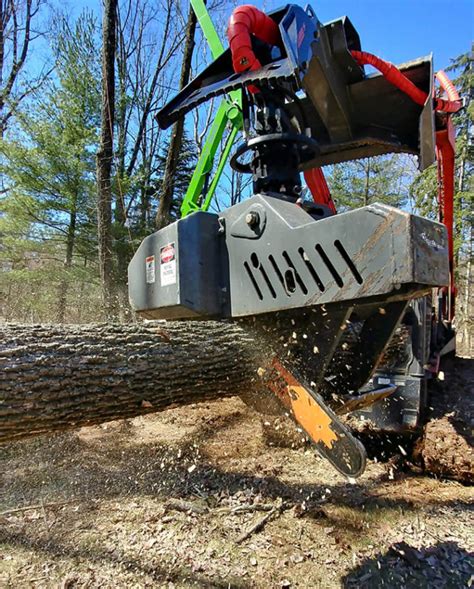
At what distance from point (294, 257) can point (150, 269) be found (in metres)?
0.69

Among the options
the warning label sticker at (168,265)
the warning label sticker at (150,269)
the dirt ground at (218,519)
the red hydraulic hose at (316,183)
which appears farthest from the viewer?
the red hydraulic hose at (316,183)

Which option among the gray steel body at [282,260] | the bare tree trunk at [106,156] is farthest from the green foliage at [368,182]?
the gray steel body at [282,260]

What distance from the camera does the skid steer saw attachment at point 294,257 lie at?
3.86ft

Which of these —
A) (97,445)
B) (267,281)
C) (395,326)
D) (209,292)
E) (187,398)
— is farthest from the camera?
(97,445)

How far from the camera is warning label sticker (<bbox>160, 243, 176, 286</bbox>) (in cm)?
159

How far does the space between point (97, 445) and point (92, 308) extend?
290 inches

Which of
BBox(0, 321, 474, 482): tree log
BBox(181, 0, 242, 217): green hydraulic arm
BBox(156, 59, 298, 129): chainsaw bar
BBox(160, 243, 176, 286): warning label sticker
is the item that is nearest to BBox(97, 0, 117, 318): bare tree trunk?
BBox(181, 0, 242, 217): green hydraulic arm

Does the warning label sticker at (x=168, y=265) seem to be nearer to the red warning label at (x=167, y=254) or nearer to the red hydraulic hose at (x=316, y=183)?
the red warning label at (x=167, y=254)

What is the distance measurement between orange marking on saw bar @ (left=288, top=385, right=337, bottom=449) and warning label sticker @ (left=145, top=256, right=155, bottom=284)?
73 centimetres

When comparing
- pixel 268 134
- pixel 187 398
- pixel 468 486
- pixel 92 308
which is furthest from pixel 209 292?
pixel 92 308

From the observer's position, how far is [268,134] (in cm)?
168

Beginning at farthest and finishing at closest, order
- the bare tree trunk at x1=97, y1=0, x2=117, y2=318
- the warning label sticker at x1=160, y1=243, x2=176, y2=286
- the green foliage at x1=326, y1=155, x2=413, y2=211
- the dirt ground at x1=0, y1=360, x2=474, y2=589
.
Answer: the green foliage at x1=326, y1=155, x2=413, y2=211 < the bare tree trunk at x1=97, y1=0, x2=117, y2=318 < the dirt ground at x1=0, y1=360, x2=474, y2=589 < the warning label sticker at x1=160, y1=243, x2=176, y2=286

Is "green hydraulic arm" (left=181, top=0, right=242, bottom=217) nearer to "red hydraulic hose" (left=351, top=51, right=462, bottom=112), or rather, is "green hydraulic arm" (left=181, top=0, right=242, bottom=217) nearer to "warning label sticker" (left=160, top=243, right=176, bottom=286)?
"red hydraulic hose" (left=351, top=51, right=462, bottom=112)

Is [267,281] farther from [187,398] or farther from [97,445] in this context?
[97,445]
